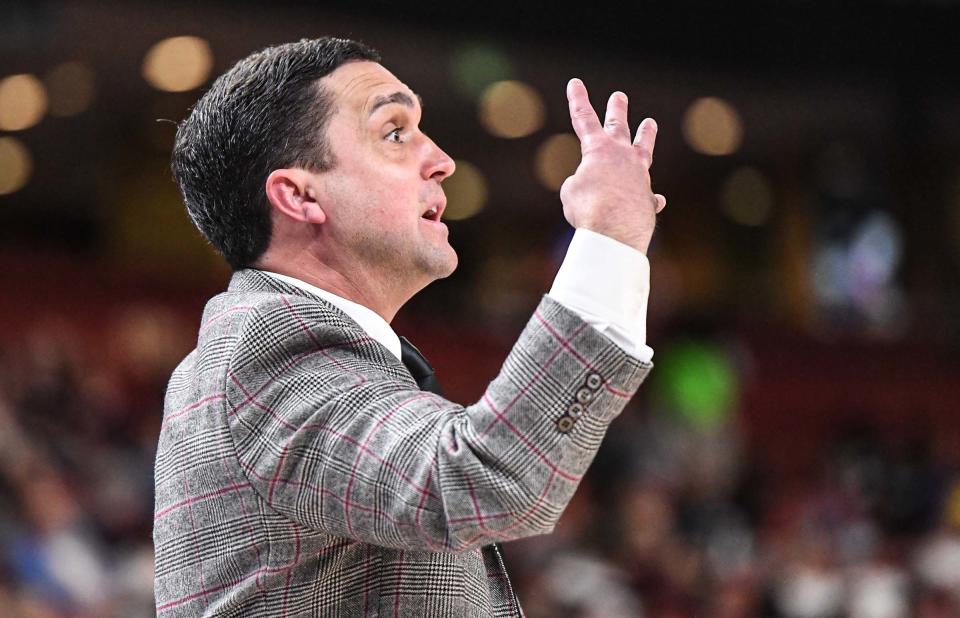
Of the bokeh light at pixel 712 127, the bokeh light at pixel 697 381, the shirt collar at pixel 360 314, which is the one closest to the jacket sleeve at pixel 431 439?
the shirt collar at pixel 360 314

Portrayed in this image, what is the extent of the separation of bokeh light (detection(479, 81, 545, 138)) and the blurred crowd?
2.03 m

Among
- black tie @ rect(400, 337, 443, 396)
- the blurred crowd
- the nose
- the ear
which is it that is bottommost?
the blurred crowd

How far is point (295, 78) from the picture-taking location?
1359mm

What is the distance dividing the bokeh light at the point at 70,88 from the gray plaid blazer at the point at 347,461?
649cm

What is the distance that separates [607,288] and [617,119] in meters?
0.18

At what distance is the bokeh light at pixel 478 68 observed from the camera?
694cm

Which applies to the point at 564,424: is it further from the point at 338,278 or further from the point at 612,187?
the point at 338,278

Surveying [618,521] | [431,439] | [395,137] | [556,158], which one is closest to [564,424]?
[431,439]

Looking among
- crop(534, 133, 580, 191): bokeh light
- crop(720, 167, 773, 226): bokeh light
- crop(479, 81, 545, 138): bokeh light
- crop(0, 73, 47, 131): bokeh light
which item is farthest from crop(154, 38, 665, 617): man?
crop(720, 167, 773, 226): bokeh light

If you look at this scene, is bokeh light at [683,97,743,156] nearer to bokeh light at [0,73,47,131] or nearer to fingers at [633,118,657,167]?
bokeh light at [0,73,47,131]

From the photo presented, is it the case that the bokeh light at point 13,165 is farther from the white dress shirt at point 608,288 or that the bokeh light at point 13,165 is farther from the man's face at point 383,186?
Answer: the white dress shirt at point 608,288

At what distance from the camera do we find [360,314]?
1.31 meters

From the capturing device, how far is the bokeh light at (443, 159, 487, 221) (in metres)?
10.4

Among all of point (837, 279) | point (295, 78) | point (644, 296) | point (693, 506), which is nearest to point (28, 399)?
point (693, 506)
